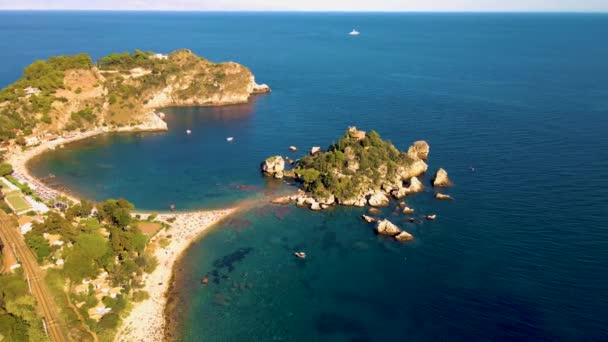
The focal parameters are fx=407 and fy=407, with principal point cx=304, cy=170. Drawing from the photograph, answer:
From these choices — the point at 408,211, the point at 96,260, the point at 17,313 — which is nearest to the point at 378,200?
the point at 408,211

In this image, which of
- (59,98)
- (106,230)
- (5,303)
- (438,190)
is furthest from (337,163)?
(59,98)

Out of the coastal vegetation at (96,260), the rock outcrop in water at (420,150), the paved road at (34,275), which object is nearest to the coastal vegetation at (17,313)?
the paved road at (34,275)

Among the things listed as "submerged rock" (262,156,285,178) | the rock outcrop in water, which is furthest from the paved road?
the rock outcrop in water

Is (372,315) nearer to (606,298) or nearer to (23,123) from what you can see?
(606,298)

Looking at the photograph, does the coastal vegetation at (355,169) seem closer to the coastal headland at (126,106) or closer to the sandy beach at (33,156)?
the coastal headland at (126,106)

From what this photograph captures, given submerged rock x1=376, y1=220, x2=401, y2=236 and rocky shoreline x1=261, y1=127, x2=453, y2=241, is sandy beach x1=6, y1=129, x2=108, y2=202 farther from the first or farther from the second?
submerged rock x1=376, y1=220, x2=401, y2=236

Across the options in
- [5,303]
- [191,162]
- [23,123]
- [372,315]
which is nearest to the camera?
[5,303]

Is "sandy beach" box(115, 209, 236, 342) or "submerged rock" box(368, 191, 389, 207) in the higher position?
"submerged rock" box(368, 191, 389, 207)

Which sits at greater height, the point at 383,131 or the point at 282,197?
the point at 383,131
